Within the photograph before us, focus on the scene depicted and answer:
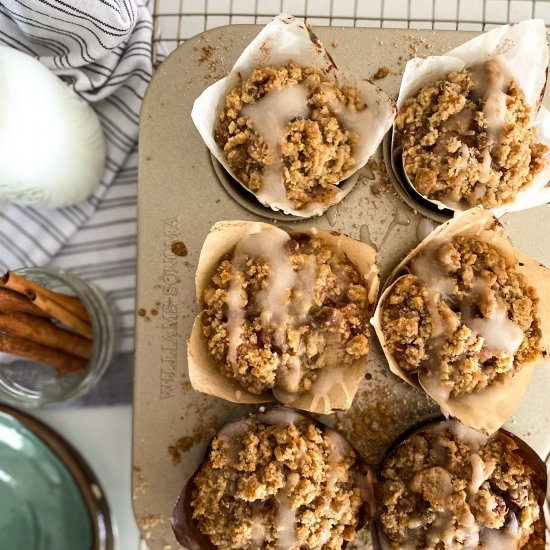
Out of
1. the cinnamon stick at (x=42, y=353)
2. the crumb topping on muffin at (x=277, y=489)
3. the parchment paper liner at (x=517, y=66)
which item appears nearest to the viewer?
the crumb topping on muffin at (x=277, y=489)

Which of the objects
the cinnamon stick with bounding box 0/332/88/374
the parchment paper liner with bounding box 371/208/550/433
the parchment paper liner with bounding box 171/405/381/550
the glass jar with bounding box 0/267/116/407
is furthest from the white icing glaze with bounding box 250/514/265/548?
the cinnamon stick with bounding box 0/332/88/374

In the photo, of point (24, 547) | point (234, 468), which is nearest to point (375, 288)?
point (234, 468)

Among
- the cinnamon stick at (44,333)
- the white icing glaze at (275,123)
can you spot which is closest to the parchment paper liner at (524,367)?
the white icing glaze at (275,123)

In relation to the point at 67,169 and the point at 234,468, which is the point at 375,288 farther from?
the point at 67,169

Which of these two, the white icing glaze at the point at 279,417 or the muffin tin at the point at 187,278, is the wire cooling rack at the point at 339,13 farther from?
the white icing glaze at the point at 279,417

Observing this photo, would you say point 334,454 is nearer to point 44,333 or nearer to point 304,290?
point 304,290

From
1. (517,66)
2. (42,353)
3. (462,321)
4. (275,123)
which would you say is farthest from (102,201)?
(517,66)

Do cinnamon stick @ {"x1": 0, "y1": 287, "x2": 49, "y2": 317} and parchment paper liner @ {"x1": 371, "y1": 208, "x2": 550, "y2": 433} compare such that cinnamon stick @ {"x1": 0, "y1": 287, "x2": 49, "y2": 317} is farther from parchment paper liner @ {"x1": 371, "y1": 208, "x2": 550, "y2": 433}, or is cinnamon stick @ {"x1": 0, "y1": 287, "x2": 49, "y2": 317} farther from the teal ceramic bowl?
parchment paper liner @ {"x1": 371, "y1": 208, "x2": 550, "y2": 433}

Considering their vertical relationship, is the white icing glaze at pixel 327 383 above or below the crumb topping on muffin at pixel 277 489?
above
